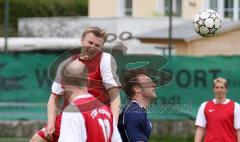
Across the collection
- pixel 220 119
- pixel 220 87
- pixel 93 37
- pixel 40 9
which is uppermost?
pixel 93 37

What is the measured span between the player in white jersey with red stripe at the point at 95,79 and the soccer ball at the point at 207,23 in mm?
3764

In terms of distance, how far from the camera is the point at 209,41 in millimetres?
26656

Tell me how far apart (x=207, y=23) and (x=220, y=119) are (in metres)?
1.43

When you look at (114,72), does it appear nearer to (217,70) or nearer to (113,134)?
(113,134)

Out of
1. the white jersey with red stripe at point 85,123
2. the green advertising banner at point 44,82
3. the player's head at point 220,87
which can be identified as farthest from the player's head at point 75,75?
the green advertising banner at point 44,82

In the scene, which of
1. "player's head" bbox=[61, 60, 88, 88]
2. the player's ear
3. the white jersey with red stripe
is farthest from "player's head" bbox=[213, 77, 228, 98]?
"player's head" bbox=[61, 60, 88, 88]

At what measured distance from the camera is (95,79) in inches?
344

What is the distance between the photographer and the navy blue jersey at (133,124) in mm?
8438

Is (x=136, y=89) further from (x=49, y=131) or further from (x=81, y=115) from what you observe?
(x=81, y=115)

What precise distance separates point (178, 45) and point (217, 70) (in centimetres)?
717

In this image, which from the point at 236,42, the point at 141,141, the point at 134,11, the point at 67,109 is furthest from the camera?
the point at 134,11

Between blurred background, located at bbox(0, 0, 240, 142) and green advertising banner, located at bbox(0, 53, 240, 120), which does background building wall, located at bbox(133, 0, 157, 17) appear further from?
green advertising banner, located at bbox(0, 53, 240, 120)

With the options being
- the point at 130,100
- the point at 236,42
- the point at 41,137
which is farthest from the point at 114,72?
the point at 236,42

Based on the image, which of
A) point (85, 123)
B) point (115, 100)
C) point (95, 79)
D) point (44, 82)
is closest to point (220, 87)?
point (115, 100)
